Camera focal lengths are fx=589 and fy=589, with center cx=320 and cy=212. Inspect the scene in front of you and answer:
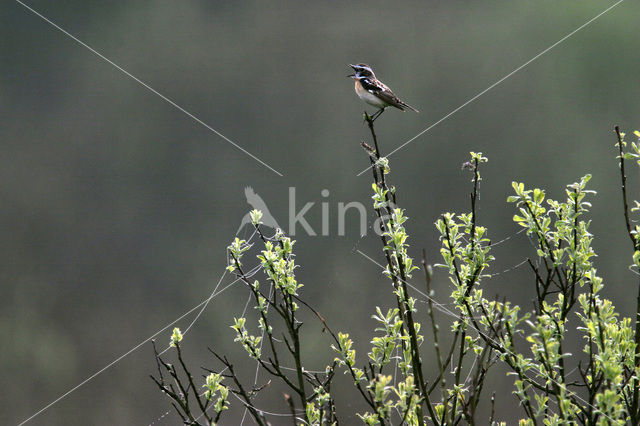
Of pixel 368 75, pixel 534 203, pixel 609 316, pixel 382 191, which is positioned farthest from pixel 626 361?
pixel 368 75

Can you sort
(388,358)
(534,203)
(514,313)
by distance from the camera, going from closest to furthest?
(514,313) → (534,203) → (388,358)

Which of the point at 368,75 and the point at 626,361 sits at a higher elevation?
the point at 368,75

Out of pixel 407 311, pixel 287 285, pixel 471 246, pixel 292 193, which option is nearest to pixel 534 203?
pixel 471 246

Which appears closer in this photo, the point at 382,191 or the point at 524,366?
the point at 524,366

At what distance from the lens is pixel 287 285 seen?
4.90ft

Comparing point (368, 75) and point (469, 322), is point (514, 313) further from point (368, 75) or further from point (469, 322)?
point (368, 75)

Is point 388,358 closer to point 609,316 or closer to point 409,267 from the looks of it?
point 409,267

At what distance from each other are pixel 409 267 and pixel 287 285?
1.07 ft

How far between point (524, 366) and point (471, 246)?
12.6 inches

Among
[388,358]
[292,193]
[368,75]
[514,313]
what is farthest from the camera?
[292,193]

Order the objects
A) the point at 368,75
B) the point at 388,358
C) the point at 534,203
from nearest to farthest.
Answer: the point at 534,203
the point at 388,358
the point at 368,75

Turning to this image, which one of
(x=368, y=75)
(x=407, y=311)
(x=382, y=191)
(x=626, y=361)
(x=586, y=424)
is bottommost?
(x=586, y=424)

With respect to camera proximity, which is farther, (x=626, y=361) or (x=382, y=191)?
(x=382, y=191)

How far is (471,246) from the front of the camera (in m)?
1.47
